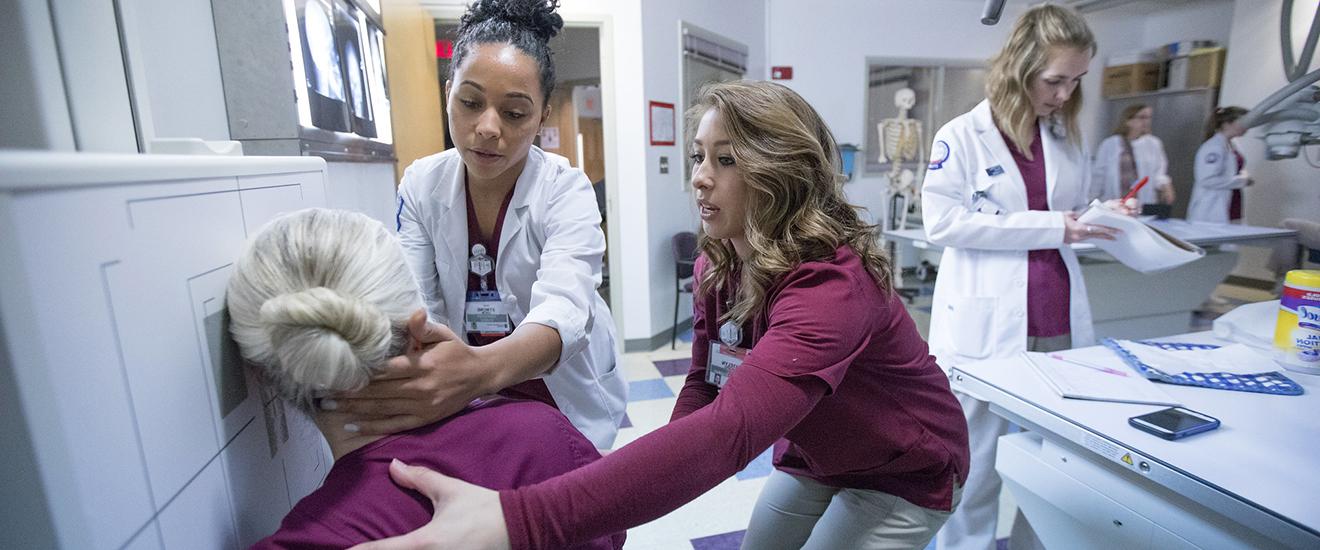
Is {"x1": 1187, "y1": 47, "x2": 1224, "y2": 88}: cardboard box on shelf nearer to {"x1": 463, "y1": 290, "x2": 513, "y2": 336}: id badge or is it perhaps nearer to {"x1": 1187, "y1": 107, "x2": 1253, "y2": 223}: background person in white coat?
{"x1": 1187, "y1": 107, "x2": 1253, "y2": 223}: background person in white coat

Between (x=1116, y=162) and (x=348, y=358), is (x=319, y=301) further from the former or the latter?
(x=1116, y=162)

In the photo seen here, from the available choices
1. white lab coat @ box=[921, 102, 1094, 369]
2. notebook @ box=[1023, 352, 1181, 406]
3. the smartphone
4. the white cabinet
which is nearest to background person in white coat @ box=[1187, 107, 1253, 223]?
white lab coat @ box=[921, 102, 1094, 369]

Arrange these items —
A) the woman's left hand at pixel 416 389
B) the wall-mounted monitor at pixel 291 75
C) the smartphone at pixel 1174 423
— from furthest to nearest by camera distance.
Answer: the wall-mounted monitor at pixel 291 75
the smartphone at pixel 1174 423
the woman's left hand at pixel 416 389

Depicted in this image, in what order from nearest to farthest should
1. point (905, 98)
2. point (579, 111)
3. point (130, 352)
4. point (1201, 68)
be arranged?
point (130, 352), point (1201, 68), point (905, 98), point (579, 111)

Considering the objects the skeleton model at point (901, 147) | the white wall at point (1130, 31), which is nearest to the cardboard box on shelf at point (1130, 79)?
the white wall at point (1130, 31)

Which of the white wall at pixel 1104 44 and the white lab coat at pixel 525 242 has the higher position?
the white wall at pixel 1104 44

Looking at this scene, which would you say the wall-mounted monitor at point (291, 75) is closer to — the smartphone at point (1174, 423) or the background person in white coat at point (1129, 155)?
the smartphone at point (1174, 423)

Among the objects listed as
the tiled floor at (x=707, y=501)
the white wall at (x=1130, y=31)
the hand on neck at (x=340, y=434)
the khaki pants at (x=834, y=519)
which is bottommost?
the tiled floor at (x=707, y=501)

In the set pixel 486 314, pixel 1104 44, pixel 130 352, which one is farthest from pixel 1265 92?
pixel 1104 44

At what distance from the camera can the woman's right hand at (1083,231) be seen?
159 centimetres

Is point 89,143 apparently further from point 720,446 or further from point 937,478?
point 937,478

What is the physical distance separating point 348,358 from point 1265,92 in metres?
2.25

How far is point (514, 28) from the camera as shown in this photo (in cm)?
111

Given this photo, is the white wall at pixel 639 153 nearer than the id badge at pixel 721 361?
No
